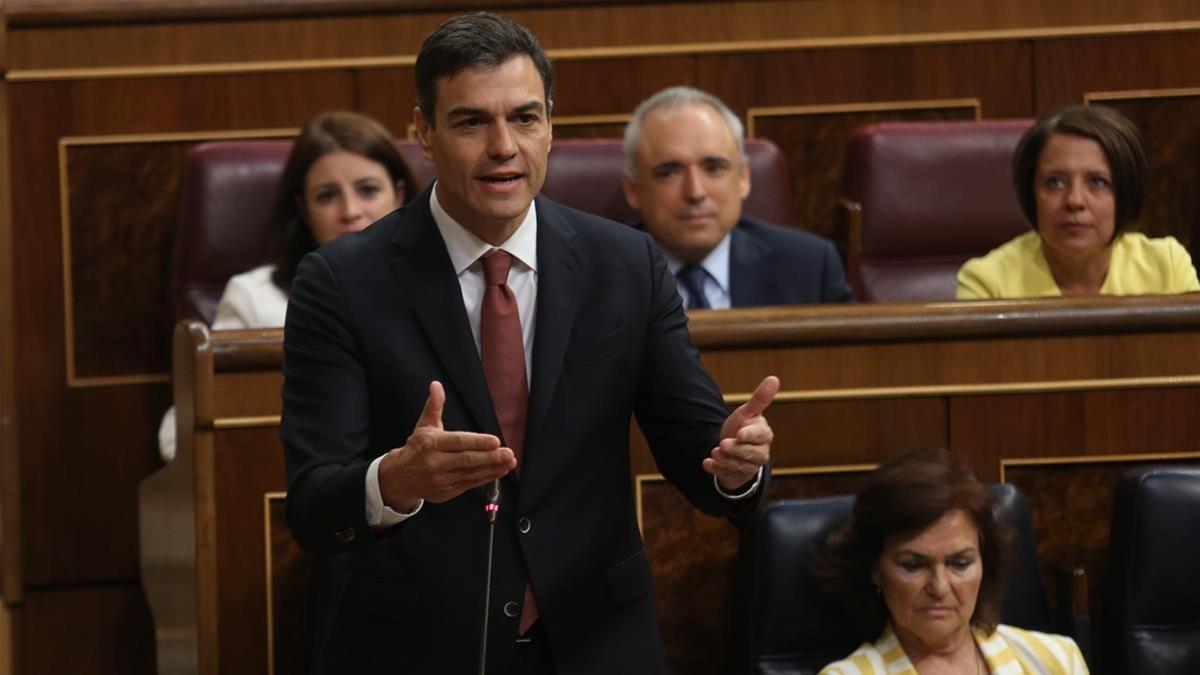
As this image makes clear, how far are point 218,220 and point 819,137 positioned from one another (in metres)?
0.50

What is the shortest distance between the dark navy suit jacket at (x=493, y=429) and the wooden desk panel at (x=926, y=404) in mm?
287

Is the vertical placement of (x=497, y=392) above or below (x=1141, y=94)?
below

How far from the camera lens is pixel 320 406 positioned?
695 millimetres

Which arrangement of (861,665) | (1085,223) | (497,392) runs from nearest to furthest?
1. (497,392)
2. (861,665)
3. (1085,223)

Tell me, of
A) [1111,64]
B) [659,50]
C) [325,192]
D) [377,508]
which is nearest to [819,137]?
[659,50]

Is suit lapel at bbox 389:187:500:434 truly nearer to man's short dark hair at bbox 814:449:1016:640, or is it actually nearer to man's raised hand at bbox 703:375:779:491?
man's raised hand at bbox 703:375:779:491

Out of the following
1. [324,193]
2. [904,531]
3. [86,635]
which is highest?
[324,193]

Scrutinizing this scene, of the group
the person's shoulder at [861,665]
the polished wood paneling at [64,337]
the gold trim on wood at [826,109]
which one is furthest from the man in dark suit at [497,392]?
the gold trim on wood at [826,109]

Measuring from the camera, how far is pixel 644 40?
1513mm

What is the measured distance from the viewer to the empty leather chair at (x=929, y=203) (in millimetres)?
1445

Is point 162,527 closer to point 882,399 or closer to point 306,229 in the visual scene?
point 306,229

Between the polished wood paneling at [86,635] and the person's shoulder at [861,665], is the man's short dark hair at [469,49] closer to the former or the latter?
the person's shoulder at [861,665]

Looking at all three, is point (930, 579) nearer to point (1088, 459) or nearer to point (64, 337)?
point (1088, 459)

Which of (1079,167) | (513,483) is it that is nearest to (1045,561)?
(1079,167)
